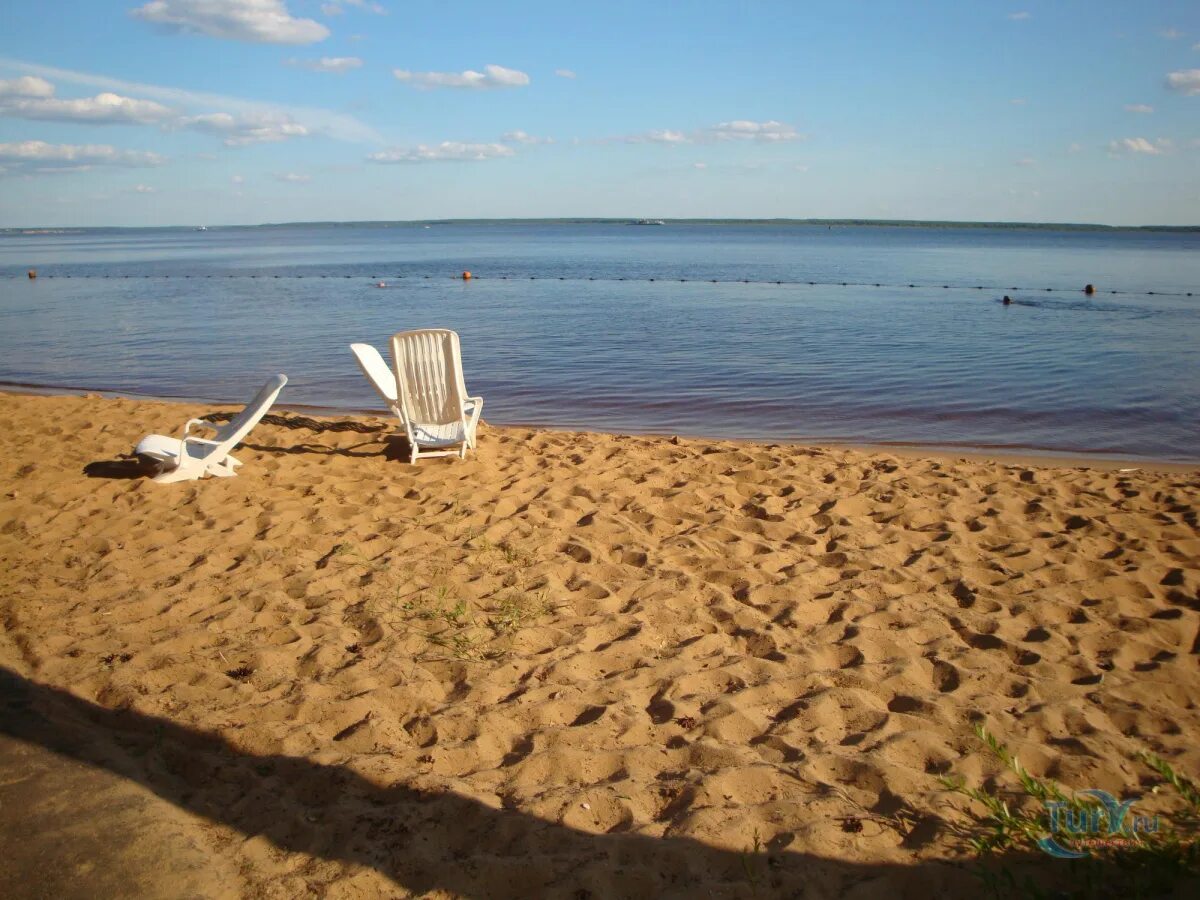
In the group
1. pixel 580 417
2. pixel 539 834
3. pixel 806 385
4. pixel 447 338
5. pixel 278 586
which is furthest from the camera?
pixel 806 385

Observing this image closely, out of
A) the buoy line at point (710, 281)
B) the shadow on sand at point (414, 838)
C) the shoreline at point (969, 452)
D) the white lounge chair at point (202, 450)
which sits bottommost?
the shadow on sand at point (414, 838)

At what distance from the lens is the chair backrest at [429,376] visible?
25.4 feet

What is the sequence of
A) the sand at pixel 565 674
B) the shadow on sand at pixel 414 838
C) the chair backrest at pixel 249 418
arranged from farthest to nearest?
the chair backrest at pixel 249 418 < the sand at pixel 565 674 < the shadow on sand at pixel 414 838

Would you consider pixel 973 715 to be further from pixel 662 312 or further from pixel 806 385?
pixel 662 312

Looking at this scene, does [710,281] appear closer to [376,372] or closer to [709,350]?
[709,350]

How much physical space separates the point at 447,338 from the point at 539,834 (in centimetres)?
542

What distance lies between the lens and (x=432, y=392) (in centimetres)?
793

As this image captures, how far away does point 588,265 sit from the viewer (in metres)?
53.6

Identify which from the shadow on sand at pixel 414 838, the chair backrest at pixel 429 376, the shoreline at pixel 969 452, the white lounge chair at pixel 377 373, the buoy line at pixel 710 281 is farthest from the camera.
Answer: the buoy line at pixel 710 281

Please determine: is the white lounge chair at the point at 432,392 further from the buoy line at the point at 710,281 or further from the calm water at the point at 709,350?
the buoy line at the point at 710,281

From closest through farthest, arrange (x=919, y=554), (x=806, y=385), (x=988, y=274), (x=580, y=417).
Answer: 1. (x=919, y=554)
2. (x=580, y=417)
3. (x=806, y=385)
4. (x=988, y=274)

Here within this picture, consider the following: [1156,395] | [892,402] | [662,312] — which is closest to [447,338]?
[892,402]

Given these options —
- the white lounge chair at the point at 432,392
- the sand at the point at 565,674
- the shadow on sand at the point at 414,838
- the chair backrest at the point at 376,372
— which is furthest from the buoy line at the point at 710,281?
the shadow on sand at the point at 414,838

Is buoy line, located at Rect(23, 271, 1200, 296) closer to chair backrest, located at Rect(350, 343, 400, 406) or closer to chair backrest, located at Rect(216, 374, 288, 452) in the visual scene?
chair backrest, located at Rect(350, 343, 400, 406)
